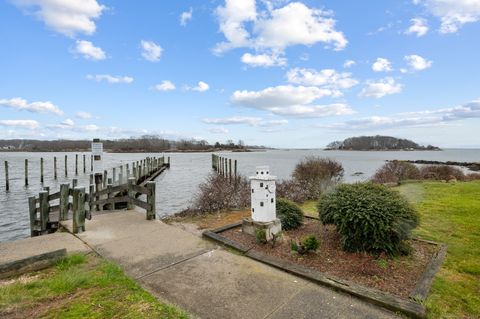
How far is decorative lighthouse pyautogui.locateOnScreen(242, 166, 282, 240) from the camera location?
17.6 feet

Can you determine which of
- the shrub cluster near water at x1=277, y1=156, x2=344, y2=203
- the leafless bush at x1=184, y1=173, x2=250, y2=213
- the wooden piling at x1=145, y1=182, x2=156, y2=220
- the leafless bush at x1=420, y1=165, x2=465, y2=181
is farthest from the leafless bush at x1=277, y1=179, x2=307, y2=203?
the leafless bush at x1=420, y1=165, x2=465, y2=181

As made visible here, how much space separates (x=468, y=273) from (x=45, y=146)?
159 meters

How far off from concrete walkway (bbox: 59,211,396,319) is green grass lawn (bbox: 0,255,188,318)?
227 millimetres

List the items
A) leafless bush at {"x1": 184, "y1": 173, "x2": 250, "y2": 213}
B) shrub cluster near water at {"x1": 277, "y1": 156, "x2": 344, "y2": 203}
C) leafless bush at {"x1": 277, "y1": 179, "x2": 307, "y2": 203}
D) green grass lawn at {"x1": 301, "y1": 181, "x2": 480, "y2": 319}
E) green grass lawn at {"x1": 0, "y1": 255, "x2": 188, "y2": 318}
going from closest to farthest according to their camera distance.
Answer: green grass lawn at {"x1": 0, "y1": 255, "x2": 188, "y2": 318}
green grass lawn at {"x1": 301, "y1": 181, "x2": 480, "y2": 319}
leafless bush at {"x1": 184, "y1": 173, "x2": 250, "y2": 213}
leafless bush at {"x1": 277, "y1": 179, "x2": 307, "y2": 203}
shrub cluster near water at {"x1": 277, "y1": 156, "x2": 344, "y2": 203}

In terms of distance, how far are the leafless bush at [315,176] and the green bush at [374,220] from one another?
7713mm

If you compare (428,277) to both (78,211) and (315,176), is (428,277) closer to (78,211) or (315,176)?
(78,211)

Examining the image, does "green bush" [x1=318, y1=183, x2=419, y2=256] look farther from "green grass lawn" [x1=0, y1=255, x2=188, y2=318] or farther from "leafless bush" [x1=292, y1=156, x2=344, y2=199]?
"leafless bush" [x1=292, y1=156, x2=344, y2=199]

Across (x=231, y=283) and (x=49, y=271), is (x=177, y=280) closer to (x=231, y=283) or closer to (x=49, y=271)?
(x=231, y=283)

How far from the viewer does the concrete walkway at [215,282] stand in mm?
3113

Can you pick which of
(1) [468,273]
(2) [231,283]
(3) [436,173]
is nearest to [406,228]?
(1) [468,273]

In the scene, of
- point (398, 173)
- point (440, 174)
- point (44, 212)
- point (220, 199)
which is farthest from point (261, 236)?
point (440, 174)

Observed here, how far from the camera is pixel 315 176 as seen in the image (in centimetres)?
1356

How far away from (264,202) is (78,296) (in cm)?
322

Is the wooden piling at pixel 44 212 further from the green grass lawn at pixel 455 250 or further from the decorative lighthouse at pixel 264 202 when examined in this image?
the green grass lawn at pixel 455 250
